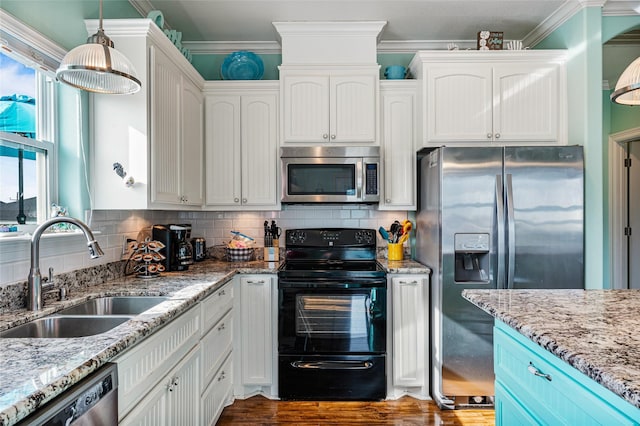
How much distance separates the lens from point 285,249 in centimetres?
326

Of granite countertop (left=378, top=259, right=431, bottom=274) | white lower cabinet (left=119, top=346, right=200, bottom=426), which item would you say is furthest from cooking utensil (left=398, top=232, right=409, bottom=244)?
white lower cabinet (left=119, top=346, right=200, bottom=426)

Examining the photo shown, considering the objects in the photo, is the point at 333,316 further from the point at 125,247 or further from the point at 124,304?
the point at 125,247

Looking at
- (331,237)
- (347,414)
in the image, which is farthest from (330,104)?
(347,414)

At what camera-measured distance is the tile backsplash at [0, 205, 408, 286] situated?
1.62 m

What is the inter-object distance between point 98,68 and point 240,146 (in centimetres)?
173

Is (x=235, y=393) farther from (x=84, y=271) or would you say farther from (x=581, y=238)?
(x=581, y=238)

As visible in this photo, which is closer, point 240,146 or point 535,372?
point 535,372

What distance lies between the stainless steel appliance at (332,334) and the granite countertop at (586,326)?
1.03m

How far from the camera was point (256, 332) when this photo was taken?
271 cm

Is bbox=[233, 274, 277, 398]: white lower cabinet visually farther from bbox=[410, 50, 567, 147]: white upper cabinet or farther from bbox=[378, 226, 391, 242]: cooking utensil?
bbox=[410, 50, 567, 147]: white upper cabinet

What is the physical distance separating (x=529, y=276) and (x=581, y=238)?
0.42 meters

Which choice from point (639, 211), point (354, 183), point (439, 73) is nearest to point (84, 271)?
point (354, 183)

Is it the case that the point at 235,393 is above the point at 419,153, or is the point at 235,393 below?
below

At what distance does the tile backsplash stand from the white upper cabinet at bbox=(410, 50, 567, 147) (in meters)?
0.84
